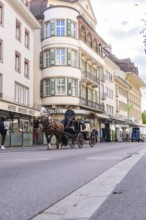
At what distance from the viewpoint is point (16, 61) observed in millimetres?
36906

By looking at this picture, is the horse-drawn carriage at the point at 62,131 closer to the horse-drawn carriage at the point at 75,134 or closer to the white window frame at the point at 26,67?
the horse-drawn carriage at the point at 75,134

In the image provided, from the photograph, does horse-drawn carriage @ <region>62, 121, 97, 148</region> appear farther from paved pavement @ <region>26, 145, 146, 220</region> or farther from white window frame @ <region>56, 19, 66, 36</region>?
white window frame @ <region>56, 19, 66, 36</region>

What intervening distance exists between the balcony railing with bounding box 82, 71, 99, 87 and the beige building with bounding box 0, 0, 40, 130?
525 inches

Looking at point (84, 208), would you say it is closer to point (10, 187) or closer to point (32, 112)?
point (10, 187)

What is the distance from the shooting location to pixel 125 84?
82.1 metres

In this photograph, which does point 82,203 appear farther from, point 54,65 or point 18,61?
point 54,65

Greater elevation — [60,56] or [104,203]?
[60,56]

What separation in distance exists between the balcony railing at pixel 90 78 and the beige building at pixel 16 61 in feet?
43.8

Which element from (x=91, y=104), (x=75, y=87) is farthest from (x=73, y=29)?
(x=91, y=104)

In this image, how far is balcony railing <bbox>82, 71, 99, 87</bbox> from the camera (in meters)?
53.5

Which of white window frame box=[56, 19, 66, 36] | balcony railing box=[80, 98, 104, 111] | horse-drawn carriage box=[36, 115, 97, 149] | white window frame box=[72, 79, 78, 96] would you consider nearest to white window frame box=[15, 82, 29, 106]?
white window frame box=[72, 79, 78, 96]

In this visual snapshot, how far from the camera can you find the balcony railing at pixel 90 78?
53.5 metres

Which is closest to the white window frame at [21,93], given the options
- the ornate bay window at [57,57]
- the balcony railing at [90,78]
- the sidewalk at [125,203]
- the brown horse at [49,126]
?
the ornate bay window at [57,57]

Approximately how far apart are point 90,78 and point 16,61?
811 inches
